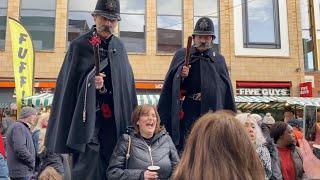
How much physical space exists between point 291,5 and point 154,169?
1724 centimetres

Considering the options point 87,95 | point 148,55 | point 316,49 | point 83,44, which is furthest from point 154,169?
point 316,49

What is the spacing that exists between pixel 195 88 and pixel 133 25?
14.4 meters

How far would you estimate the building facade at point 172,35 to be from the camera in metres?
17.5

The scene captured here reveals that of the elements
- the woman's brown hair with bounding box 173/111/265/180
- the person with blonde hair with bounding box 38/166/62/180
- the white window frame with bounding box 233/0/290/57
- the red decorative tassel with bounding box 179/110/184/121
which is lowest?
the person with blonde hair with bounding box 38/166/62/180

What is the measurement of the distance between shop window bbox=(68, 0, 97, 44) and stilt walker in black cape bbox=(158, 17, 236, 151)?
46.6 ft

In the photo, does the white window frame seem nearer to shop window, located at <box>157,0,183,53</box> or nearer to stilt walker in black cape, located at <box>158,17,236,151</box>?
shop window, located at <box>157,0,183,53</box>

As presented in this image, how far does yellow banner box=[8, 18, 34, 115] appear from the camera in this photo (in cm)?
Answer: 1120

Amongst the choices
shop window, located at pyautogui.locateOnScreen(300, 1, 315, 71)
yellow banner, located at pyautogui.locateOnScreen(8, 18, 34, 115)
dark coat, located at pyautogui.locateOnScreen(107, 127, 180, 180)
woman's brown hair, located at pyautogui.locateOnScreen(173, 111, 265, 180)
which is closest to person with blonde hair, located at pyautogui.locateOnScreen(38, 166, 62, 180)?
dark coat, located at pyautogui.locateOnScreen(107, 127, 180, 180)

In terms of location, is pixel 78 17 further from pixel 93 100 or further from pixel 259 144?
pixel 93 100

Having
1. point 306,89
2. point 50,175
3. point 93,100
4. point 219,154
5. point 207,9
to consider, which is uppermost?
point 207,9

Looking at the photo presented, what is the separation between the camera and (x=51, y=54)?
17422 mm

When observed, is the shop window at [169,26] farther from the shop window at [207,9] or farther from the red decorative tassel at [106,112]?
the red decorative tassel at [106,112]

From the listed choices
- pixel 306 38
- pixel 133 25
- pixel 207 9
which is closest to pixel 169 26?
pixel 133 25

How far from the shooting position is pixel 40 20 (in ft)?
58.4
